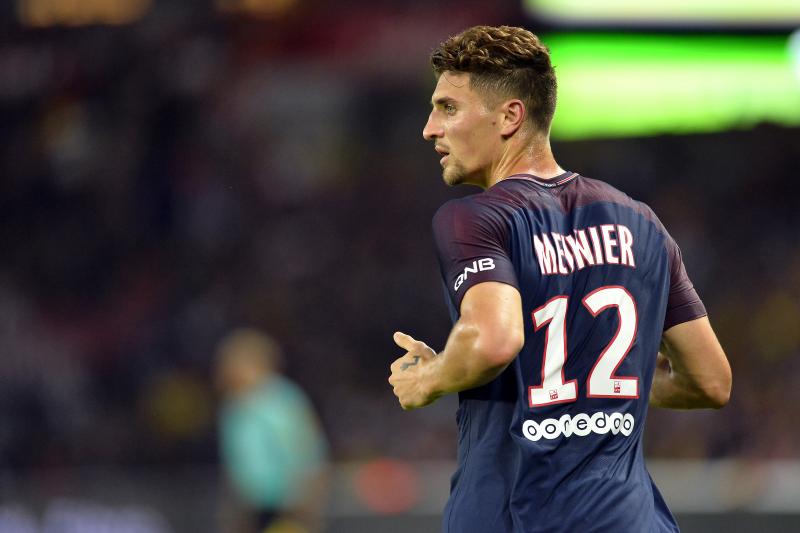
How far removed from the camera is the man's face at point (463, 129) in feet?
10.8

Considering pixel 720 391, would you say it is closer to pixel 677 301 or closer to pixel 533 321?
pixel 677 301

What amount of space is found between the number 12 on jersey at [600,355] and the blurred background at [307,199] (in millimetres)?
8048

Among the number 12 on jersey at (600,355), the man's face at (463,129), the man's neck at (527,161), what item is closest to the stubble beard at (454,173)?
the man's face at (463,129)

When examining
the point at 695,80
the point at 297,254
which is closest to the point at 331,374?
the point at 297,254

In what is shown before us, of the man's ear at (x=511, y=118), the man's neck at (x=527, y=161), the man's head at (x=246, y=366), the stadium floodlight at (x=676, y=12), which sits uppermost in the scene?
the stadium floodlight at (x=676, y=12)

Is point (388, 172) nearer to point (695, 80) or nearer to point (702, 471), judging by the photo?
point (695, 80)

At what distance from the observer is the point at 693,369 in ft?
11.3

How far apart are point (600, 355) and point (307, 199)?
1281 centimetres

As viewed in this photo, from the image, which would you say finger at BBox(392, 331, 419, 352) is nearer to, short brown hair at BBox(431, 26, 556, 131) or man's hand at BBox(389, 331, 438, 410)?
man's hand at BBox(389, 331, 438, 410)

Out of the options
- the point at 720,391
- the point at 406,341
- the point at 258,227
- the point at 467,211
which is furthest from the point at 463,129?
the point at 258,227

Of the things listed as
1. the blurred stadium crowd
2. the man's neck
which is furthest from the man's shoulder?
the blurred stadium crowd

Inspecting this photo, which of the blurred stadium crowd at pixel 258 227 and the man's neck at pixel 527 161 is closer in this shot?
the man's neck at pixel 527 161

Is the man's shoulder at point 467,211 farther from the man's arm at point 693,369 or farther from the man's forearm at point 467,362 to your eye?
the man's arm at point 693,369

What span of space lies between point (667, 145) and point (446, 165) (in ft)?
39.5
